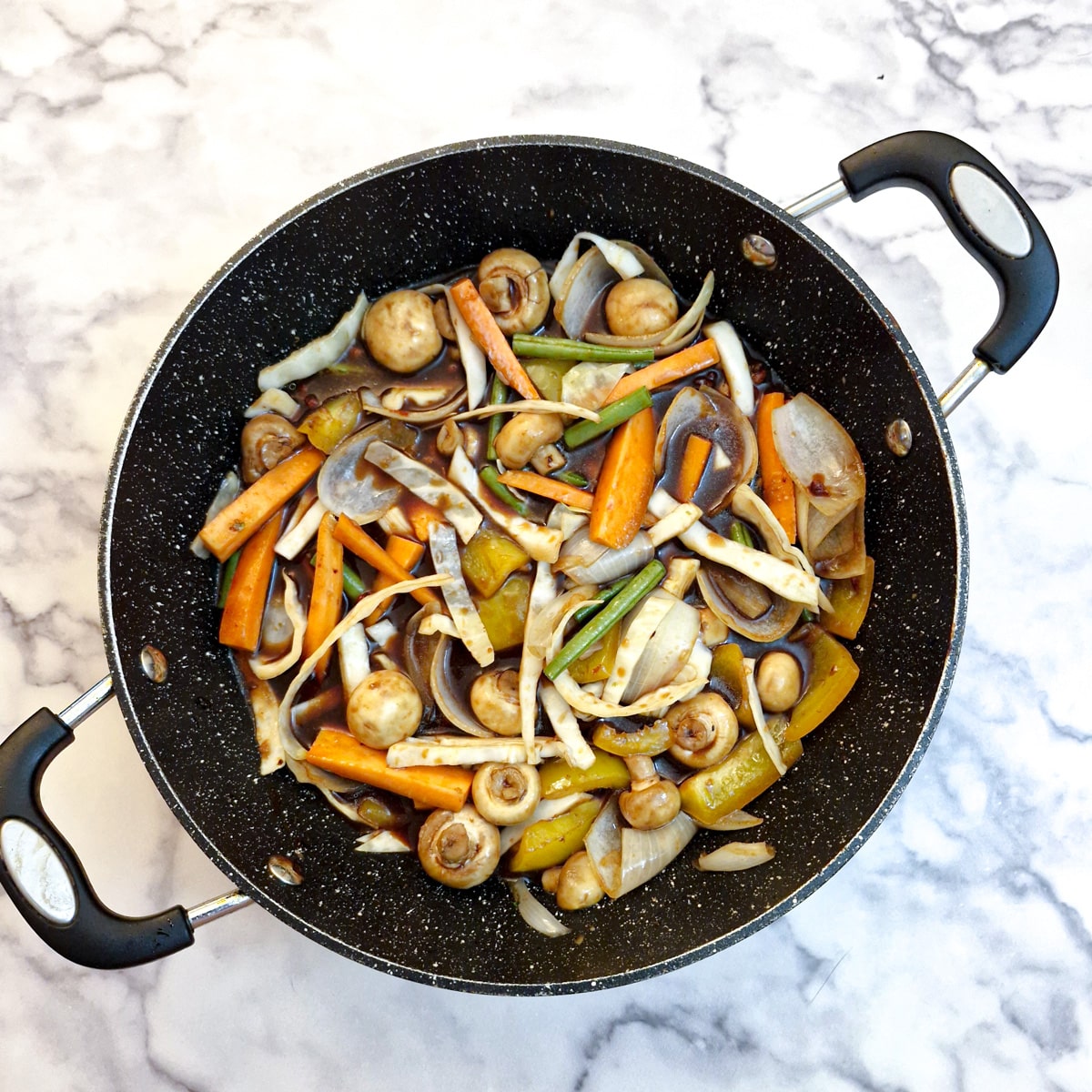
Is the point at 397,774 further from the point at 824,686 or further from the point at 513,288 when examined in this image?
the point at 513,288

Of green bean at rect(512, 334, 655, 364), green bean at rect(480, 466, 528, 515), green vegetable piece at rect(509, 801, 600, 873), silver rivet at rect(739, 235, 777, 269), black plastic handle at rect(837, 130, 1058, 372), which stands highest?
black plastic handle at rect(837, 130, 1058, 372)

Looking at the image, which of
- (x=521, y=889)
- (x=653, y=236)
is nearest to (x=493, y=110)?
(x=653, y=236)

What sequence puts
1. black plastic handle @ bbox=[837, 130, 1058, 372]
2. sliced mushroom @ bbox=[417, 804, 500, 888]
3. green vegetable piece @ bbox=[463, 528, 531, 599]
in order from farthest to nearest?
green vegetable piece @ bbox=[463, 528, 531, 599] < sliced mushroom @ bbox=[417, 804, 500, 888] < black plastic handle @ bbox=[837, 130, 1058, 372]

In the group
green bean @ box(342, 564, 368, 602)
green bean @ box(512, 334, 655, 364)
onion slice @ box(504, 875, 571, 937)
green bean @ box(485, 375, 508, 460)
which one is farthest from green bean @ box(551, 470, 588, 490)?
onion slice @ box(504, 875, 571, 937)

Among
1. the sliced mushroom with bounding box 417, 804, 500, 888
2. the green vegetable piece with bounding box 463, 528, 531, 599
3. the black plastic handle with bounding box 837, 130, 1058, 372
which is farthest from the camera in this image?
the green vegetable piece with bounding box 463, 528, 531, 599

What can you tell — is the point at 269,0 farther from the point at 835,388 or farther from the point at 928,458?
the point at 928,458

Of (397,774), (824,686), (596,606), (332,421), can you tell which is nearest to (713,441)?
(596,606)

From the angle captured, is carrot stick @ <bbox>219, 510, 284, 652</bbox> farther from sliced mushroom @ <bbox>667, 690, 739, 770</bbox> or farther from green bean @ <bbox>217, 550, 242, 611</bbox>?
sliced mushroom @ <bbox>667, 690, 739, 770</bbox>

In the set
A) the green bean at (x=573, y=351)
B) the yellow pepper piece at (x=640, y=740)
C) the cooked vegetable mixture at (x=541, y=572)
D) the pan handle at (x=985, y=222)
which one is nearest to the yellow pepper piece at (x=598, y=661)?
the cooked vegetable mixture at (x=541, y=572)
